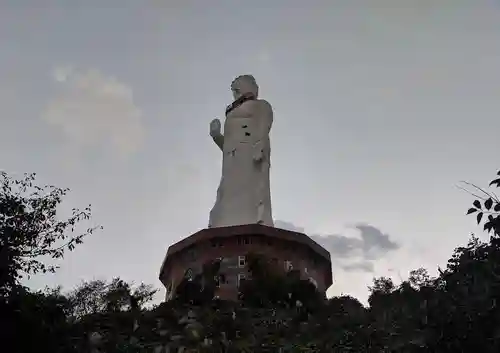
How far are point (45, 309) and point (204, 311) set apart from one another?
249 centimetres

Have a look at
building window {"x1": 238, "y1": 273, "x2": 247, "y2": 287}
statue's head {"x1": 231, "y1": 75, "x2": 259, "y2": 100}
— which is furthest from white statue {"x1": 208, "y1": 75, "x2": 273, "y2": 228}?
building window {"x1": 238, "y1": 273, "x2": 247, "y2": 287}

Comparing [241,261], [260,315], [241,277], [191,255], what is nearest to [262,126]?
[191,255]

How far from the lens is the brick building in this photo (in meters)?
13.6

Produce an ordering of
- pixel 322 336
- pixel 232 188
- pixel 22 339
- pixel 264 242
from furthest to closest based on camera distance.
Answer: pixel 232 188 < pixel 264 242 < pixel 322 336 < pixel 22 339

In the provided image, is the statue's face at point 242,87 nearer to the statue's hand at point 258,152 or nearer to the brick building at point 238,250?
the statue's hand at point 258,152

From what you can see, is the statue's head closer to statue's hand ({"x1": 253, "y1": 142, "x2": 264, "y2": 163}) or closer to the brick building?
statue's hand ({"x1": 253, "y1": 142, "x2": 264, "y2": 163})

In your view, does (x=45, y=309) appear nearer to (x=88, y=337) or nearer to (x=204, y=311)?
(x=88, y=337)

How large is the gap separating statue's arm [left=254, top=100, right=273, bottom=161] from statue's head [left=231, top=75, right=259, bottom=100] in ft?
1.98

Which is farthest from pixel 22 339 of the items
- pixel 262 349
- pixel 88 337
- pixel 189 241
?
pixel 189 241

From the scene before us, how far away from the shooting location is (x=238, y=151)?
16359 millimetres

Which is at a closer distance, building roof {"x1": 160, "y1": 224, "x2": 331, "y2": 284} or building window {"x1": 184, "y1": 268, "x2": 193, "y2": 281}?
building window {"x1": 184, "y1": 268, "x2": 193, "y2": 281}

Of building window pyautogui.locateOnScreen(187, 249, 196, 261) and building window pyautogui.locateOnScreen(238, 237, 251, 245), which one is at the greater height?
building window pyautogui.locateOnScreen(238, 237, 251, 245)

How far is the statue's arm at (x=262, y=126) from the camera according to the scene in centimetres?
1617

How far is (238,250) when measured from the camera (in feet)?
45.1
